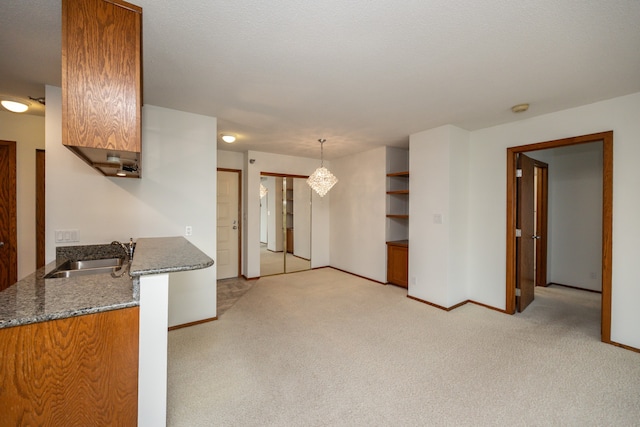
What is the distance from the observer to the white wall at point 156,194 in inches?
97.5

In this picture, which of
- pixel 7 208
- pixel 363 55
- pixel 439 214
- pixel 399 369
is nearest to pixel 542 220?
pixel 439 214

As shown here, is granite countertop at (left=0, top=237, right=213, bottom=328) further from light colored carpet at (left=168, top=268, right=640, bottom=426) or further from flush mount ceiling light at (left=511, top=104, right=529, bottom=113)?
flush mount ceiling light at (left=511, top=104, right=529, bottom=113)

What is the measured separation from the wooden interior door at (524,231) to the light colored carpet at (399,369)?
27cm

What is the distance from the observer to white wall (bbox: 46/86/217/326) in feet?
8.13

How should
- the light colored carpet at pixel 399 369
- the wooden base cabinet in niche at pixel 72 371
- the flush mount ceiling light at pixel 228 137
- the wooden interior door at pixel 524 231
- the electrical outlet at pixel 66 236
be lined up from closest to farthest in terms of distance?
1. the wooden base cabinet in niche at pixel 72 371
2. the light colored carpet at pixel 399 369
3. the electrical outlet at pixel 66 236
4. the wooden interior door at pixel 524 231
5. the flush mount ceiling light at pixel 228 137

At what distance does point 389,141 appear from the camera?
4.41 metres

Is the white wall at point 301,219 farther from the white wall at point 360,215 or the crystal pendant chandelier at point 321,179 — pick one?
the crystal pendant chandelier at point 321,179

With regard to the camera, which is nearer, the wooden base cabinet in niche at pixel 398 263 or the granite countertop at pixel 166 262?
the granite countertop at pixel 166 262

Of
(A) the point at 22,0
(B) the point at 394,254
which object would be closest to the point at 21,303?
(A) the point at 22,0

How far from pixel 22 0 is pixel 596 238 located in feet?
22.4

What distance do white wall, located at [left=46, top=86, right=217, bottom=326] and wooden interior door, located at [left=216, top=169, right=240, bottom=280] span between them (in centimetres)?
189

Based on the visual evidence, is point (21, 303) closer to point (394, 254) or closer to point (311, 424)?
point (311, 424)

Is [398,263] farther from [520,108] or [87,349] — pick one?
[87,349]

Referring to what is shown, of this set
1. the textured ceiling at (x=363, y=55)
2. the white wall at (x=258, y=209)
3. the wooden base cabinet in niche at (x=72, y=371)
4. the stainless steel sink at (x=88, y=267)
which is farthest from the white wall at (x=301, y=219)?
the wooden base cabinet in niche at (x=72, y=371)
